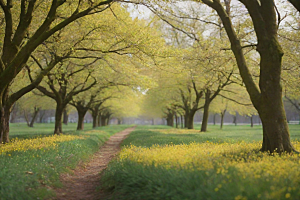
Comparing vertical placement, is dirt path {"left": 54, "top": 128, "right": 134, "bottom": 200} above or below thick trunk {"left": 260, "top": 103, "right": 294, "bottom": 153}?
below

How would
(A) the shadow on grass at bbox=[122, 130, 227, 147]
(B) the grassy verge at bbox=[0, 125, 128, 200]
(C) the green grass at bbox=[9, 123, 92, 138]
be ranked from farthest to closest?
(C) the green grass at bbox=[9, 123, 92, 138] < (A) the shadow on grass at bbox=[122, 130, 227, 147] < (B) the grassy verge at bbox=[0, 125, 128, 200]

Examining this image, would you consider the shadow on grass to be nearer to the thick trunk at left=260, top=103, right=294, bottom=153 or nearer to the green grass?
the thick trunk at left=260, top=103, right=294, bottom=153

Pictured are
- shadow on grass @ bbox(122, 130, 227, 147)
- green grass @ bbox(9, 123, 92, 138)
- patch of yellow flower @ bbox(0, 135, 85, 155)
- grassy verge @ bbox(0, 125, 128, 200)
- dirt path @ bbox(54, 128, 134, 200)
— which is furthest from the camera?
green grass @ bbox(9, 123, 92, 138)

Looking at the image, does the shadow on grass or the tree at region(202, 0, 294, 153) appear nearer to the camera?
the tree at region(202, 0, 294, 153)

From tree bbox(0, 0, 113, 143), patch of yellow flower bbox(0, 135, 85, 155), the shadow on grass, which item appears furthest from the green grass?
the shadow on grass

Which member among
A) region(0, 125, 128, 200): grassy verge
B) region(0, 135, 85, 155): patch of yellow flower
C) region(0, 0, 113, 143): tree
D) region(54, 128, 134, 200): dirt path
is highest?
region(0, 0, 113, 143): tree

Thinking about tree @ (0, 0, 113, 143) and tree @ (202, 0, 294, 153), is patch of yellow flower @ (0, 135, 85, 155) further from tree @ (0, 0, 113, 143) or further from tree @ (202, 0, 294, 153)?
tree @ (202, 0, 294, 153)

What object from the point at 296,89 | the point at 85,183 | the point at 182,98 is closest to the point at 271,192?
the point at 85,183

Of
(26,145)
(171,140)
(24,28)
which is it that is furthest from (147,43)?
(26,145)

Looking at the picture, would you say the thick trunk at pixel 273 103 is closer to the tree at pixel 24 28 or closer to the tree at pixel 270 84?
the tree at pixel 270 84

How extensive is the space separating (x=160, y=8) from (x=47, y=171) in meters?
7.19

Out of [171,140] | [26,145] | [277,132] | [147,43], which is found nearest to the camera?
[277,132]

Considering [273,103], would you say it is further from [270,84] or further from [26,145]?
[26,145]

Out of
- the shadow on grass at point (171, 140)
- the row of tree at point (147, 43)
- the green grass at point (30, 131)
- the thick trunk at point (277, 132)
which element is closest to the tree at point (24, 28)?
the row of tree at point (147, 43)
